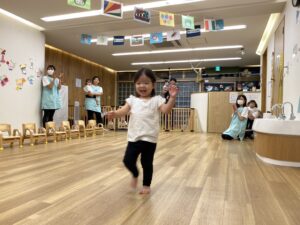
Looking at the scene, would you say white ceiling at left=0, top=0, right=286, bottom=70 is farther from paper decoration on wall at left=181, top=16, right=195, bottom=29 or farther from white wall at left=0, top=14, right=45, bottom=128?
white wall at left=0, top=14, right=45, bottom=128

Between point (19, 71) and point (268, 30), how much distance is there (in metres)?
5.74

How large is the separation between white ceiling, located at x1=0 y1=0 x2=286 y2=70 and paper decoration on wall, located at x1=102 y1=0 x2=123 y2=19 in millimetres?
415

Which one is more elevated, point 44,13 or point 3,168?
point 44,13

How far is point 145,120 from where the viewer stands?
1941 mm

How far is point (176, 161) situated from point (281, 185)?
1318 mm

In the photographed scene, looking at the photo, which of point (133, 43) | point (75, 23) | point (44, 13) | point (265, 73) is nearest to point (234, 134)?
point (265, 73)

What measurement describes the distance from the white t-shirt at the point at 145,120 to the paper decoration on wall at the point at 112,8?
254cm

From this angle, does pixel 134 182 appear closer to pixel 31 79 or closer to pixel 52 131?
pixel 52 131

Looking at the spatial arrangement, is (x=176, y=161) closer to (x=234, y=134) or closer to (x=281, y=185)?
(x=281, y=185)

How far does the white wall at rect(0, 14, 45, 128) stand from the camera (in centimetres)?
511

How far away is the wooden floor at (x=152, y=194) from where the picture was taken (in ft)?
4.78

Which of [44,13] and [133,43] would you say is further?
[133,43]

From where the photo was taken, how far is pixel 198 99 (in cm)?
858

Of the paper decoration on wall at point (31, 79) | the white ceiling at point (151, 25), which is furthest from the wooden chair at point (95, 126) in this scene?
the white ceiling at point (151, 25)
